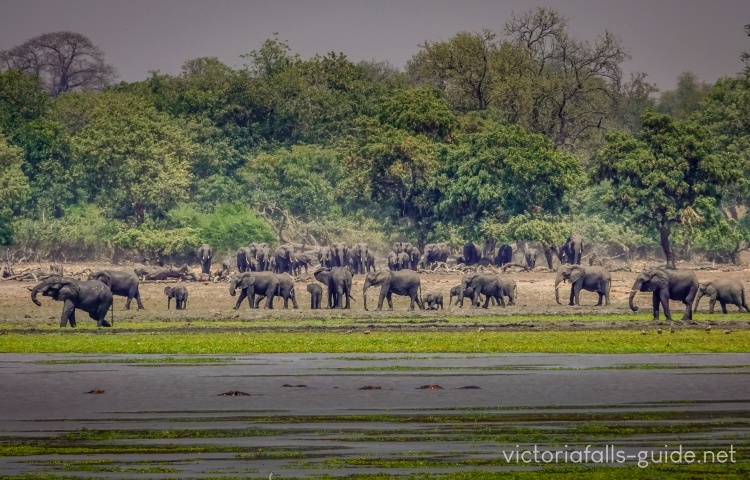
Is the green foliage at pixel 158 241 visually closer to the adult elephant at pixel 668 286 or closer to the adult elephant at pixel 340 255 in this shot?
the adult elephant at pixel 340 255

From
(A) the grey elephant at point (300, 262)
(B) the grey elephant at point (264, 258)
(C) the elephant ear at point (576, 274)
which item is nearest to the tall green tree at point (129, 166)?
(A) the grey elephant at point (300, 262)

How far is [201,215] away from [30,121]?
17417mm

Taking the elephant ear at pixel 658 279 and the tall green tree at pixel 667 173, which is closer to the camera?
the elephant ear at pixel 658 279

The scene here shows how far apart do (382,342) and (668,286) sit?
41.8 feet

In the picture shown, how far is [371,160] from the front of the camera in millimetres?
85875

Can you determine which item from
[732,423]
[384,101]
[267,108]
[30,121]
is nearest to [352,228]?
[384,101]

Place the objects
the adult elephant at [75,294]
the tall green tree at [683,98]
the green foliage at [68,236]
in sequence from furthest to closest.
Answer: the tall green tree at [683,98]
the green foliage at [68,236]
the adult elephant at [75,294]

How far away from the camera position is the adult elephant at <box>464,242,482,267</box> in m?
84.8

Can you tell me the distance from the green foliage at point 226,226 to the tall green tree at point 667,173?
68.5ft

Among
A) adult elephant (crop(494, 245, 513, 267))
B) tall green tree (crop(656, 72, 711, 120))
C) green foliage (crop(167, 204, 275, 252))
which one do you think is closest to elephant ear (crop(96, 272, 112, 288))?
green foliage (crop(167, 204, 275, 252))

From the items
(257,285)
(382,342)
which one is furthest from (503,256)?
(382,342)

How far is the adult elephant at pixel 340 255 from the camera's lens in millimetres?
80688

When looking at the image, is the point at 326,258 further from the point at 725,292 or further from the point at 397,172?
the point at 725,292

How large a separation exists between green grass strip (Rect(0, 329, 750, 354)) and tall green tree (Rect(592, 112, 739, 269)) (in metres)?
30.3
